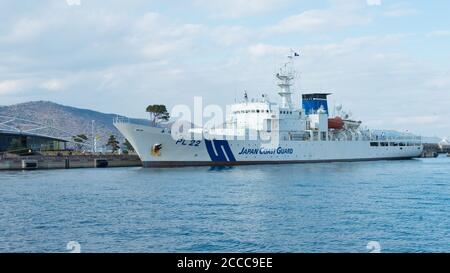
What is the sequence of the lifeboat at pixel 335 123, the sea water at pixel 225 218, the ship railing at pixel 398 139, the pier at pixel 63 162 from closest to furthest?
1. the sea water at pixel 225 218
2. the pier at pixel 63 162
3. the lifeboat at pixel 335 123
4. the ship railing at pixel 398 139

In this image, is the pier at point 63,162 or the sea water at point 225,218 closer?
the sea water at point 225,218

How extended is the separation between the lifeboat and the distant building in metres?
37.4

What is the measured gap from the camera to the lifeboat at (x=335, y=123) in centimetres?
6069

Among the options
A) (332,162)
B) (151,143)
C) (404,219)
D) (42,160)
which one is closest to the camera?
Result: (404,219)

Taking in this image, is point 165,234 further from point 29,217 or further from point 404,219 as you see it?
point 404,219

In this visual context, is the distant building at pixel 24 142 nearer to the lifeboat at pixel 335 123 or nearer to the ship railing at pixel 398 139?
the lifeboat at pixel 335 123

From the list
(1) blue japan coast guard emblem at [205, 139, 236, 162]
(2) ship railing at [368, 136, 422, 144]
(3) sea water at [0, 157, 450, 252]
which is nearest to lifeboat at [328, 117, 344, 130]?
(2) ship railing at [368, 136, 422, 144]

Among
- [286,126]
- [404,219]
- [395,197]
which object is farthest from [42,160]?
[404,219]

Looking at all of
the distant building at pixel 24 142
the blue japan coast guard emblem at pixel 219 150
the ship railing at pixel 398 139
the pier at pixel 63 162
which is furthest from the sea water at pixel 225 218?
the ship railing at pixel 398 139

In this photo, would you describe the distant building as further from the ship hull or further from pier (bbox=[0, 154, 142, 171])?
the ship hull
